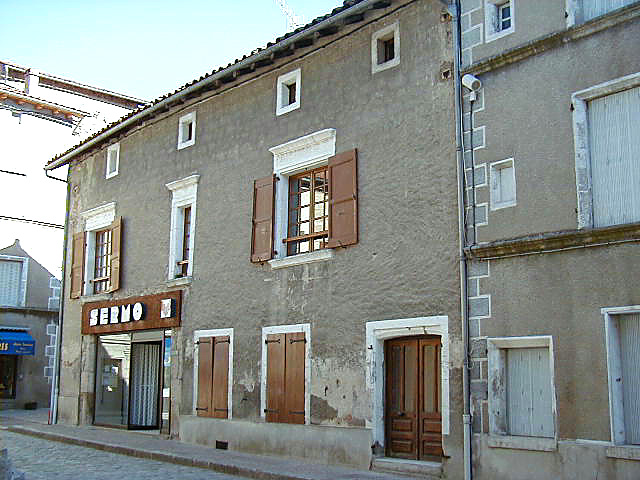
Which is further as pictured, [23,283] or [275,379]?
[23,283]

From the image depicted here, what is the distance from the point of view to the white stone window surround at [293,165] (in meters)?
13.0

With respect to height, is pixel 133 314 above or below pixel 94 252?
below

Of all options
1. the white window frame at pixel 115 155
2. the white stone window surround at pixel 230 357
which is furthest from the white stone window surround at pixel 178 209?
the white window frame at pixel 115 155

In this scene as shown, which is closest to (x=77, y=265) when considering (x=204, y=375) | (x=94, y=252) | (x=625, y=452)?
(x=94, y=252)

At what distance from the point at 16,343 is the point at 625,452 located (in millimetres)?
20084

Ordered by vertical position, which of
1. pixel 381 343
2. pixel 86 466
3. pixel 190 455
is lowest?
pixel 86 466

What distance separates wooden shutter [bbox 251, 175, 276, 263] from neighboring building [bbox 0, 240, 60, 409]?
1330cm

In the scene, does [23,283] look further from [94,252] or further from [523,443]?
[523,443]

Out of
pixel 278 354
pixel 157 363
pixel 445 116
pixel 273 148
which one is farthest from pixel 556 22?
pixel 157 363

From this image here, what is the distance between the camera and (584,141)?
9344mm

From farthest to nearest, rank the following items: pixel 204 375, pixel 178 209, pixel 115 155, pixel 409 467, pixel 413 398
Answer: pixel 115 155, pixel 178 209, pixel 204 375, pixel 413 398, pixel 409 467

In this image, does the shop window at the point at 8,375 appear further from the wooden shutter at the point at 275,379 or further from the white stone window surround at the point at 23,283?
the wooden shutter at the point at 275,379

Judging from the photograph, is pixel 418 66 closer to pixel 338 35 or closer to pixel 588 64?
pixel 338 35

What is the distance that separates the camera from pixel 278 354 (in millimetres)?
13289
